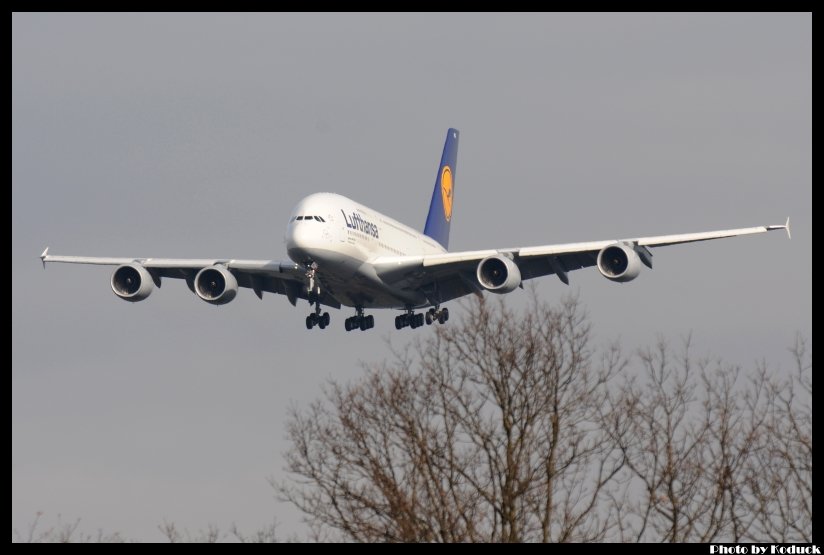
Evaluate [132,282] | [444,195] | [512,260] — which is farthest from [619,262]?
[444,195]

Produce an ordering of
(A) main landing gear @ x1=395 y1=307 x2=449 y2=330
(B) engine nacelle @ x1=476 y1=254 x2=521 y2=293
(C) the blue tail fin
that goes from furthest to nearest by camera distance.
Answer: (C) the blue tail fin < (A) main landing gear @ x1=395 y1=307 x2=449 y2=330 < (B) engine nacelle @ x1=476 y1=254 x2=521 y2=293

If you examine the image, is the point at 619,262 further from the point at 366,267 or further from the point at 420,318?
the point at 420,318

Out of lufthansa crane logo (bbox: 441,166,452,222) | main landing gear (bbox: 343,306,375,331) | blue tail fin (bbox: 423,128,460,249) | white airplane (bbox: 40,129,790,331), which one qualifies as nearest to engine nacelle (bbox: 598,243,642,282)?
white airplane (bbox: 40,129,790,331)

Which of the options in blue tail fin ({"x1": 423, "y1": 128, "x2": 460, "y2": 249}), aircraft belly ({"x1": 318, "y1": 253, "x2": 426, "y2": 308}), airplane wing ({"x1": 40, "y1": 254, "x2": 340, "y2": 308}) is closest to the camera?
aircraft belly ({"x1": 318, "y1": 253, "x2": 426, "y2": 308})

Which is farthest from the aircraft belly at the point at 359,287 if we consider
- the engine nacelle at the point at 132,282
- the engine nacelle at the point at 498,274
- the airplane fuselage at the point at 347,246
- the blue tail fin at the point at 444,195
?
the blue tail fin at the point at 444,195

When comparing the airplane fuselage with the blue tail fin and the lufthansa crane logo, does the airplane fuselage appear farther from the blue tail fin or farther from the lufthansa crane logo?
the lufthansa crane logo

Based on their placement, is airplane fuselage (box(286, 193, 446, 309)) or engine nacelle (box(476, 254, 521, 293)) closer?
airplane fuselage (box(286, 193, 446, 309))

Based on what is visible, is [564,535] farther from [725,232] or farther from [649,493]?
[725,232]

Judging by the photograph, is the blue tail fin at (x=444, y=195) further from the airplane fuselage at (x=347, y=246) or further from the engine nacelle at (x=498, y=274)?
the engine nacelle at (x=498, y=274)
